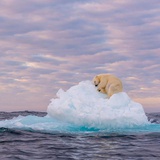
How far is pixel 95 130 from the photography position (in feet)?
60.1

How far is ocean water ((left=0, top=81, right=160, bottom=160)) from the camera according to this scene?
1156 centimetres

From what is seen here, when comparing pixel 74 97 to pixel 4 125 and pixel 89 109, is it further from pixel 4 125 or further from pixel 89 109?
pixel 4 125

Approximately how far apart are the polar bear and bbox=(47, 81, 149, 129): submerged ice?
0.36 m

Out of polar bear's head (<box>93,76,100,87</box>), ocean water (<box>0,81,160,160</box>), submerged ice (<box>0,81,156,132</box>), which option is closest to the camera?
ocean water (<box>0,81,160,160</box>)

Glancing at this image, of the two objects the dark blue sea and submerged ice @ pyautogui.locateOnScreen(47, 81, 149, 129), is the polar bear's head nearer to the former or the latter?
submerged ice @ pyautogui.locateOnScreen(47, 81, 149, 129)

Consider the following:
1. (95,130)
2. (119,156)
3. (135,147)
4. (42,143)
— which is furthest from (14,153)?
(95,130)

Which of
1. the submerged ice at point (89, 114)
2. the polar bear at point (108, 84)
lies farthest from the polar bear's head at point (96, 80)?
the submerged ice at point (89, 114)

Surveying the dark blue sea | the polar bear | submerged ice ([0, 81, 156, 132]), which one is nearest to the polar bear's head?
the polar bear

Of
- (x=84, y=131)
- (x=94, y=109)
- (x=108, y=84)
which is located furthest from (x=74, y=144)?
(x=108, y=84)

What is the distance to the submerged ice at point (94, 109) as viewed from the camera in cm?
1825

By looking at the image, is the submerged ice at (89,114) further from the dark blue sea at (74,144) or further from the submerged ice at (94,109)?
the dark blue sea at (74,144)

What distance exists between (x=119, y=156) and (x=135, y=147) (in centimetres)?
211

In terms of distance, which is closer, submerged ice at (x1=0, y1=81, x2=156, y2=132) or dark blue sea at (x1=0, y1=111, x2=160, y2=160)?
dark blue sea at (x1=0, y1=111, x2=160, y2=160)

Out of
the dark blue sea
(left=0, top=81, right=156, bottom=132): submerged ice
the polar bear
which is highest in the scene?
the polar bear
